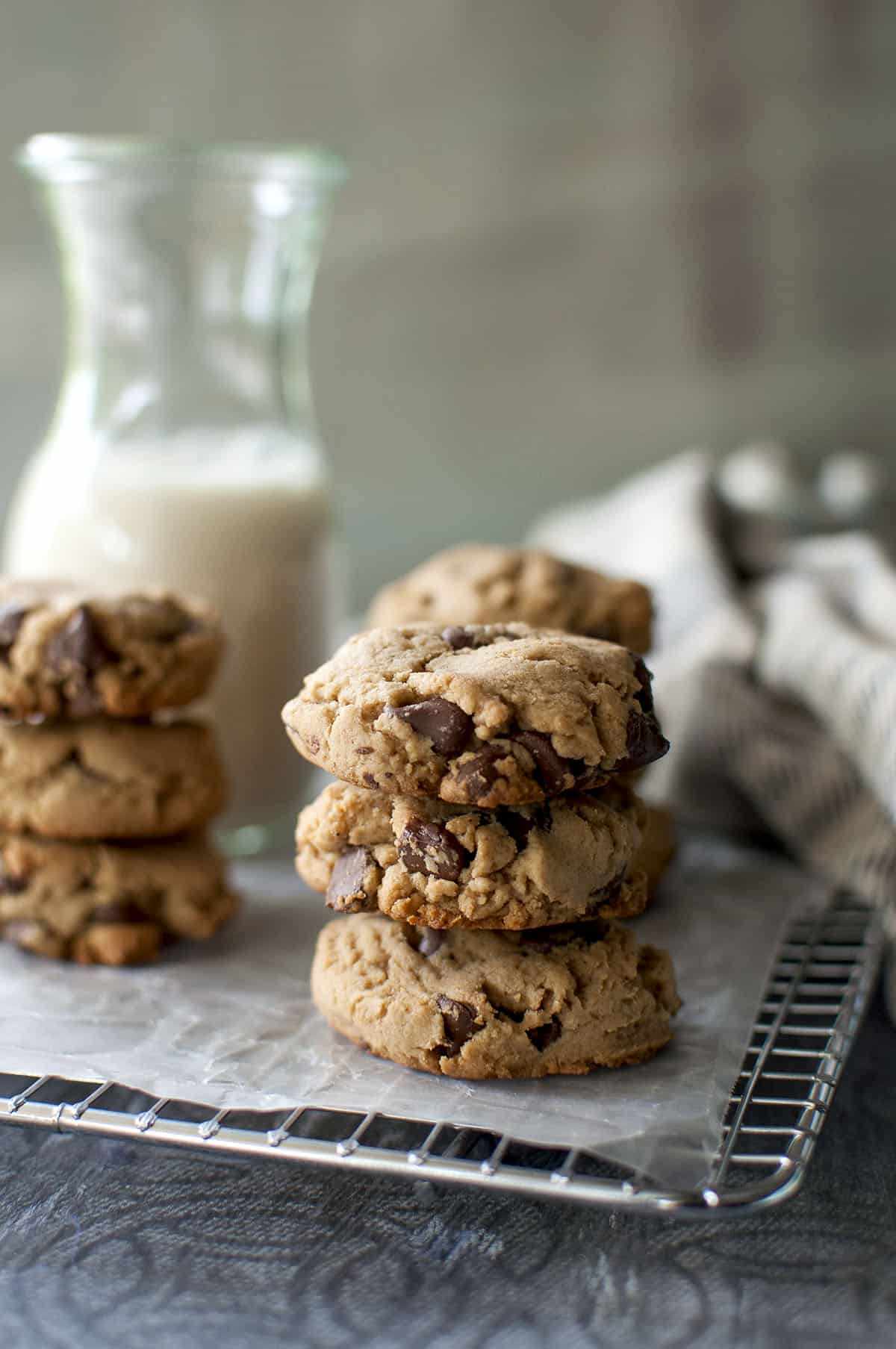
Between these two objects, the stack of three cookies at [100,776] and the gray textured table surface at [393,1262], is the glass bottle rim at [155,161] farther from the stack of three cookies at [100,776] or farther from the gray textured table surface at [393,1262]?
the gray textured table surface at [393,1262]

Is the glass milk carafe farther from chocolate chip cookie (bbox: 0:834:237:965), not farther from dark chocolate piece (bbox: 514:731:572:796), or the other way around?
dark chocolate piece (bbox: 514:731:572:796)


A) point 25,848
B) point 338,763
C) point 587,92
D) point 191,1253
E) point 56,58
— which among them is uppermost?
point 56,58

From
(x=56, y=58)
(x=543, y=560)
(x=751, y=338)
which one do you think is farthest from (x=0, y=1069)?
(x=56, y=58)

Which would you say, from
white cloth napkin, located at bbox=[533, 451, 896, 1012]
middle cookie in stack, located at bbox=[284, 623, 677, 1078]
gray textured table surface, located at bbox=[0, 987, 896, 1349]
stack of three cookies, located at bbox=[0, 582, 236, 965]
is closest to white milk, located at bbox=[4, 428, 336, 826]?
stack of three cookies, located at bbox=[0, 582, 236, 965]

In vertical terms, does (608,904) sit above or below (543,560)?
below

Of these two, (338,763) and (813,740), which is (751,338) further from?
(338,763)

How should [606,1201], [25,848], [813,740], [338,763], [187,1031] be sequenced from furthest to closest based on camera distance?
[813,740] < [25,848] < [187,1031] < [338,763] < [606,1201]
